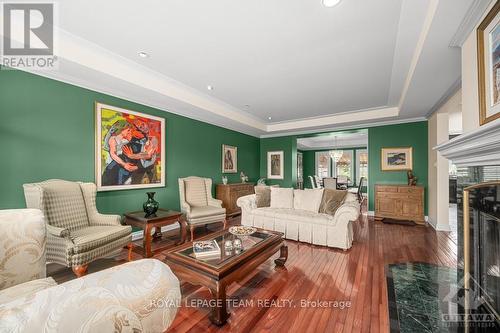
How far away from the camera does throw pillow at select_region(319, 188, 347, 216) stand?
363 cm

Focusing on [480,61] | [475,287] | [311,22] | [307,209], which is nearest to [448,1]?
[480,61]

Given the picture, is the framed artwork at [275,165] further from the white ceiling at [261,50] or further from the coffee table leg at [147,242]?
the coffee table leg at [147,242]

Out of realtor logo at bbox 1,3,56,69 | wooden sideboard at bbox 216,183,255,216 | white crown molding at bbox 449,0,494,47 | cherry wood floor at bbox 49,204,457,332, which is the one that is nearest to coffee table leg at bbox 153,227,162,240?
cherry wood floor at bbox 49,204,457,332

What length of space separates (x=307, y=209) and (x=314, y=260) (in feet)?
4.07

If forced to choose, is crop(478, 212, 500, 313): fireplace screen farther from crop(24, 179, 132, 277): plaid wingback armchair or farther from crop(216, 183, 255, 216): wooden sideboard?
crop(216, 183, 255, 216): wooden sideboard

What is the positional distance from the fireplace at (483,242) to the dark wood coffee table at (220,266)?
5.83 ft

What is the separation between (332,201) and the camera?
12.1 ft

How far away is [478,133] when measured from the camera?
1402 millimetres

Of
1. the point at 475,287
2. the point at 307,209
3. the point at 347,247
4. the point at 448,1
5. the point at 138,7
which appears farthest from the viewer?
the point at 307,209

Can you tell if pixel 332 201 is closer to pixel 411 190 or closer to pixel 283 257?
pixel 283 257

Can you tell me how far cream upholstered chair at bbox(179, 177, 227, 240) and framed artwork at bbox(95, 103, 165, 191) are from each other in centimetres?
53

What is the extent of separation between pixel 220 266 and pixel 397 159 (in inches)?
219

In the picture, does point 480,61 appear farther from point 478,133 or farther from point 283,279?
point 283,279

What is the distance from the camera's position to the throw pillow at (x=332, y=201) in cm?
363
